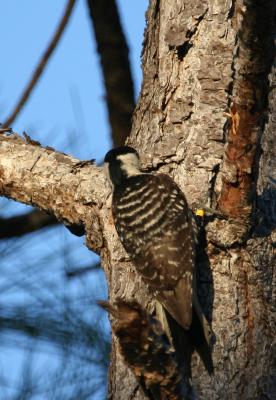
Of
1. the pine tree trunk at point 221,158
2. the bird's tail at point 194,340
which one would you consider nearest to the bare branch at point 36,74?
the pine tree trunk at point 221,158

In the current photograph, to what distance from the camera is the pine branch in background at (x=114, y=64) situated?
3.80m

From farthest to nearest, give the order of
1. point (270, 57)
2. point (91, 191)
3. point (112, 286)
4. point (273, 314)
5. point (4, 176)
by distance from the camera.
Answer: point (4, 176) → point (91, 191) → point (112, 286) → point (273, 314) → point (270, 57)

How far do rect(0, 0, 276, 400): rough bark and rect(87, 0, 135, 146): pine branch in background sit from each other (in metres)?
0.14

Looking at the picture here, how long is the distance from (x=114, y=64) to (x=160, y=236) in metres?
0.89

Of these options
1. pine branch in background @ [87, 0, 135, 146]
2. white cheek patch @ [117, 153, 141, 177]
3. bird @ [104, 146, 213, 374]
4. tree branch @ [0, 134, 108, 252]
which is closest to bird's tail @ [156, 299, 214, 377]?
bird @ [104, 146, 213, 374]

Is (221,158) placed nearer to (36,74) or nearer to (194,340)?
(194,340)

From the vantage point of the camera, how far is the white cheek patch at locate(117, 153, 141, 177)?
11.4 feet

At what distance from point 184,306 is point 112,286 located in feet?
1.11

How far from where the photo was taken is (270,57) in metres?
2.48

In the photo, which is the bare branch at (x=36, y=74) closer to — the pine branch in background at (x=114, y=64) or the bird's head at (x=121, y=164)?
the pine branch in background at (x=114, y=64)

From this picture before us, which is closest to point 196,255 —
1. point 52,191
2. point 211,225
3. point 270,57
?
point 211,225

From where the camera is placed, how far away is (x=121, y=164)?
353cm

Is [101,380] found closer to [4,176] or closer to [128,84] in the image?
[4,176]

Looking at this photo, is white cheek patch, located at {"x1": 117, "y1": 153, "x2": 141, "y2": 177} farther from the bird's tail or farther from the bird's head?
the bird's tail
